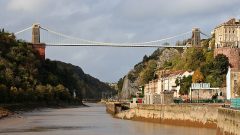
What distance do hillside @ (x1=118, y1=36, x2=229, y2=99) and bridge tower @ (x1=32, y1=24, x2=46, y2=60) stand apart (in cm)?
1854

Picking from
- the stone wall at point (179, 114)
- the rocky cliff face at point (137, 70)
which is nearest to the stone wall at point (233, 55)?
the rocky cliff face at point (137, 70)

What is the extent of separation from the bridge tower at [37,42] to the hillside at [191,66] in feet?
60.8

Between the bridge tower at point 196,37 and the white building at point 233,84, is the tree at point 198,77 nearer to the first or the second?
the white building at point 233,84

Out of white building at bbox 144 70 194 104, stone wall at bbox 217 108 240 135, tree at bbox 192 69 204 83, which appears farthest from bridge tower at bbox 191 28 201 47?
stone wall at bbox 217 108 240 135

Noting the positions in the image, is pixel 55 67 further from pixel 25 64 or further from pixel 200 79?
pixel 200 79

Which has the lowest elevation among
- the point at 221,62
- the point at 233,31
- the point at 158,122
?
the point at 158,122

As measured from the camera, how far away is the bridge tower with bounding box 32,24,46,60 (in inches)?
4916

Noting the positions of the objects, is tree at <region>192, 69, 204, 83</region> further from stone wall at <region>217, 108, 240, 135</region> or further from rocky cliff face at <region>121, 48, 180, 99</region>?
stone wall at <region>217, 108, 240, 135</region>

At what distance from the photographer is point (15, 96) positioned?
272 feet

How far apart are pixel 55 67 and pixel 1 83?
4928 cm

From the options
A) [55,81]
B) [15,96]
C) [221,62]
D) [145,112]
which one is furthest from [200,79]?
[55,81]

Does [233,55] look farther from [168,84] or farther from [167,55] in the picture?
[167,55]

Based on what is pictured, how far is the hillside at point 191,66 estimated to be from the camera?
78.0 m

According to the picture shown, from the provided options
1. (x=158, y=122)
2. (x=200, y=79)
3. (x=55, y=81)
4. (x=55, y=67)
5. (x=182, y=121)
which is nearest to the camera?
(x=182, y=121)
